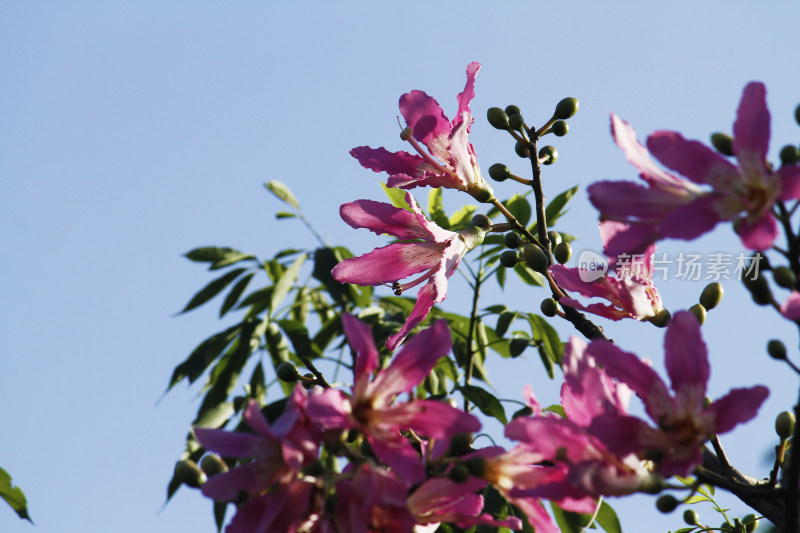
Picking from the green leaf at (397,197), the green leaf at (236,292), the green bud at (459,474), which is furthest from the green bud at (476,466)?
the green leaf at (236,292)

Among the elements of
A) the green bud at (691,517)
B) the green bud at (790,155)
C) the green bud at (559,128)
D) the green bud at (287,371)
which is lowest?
the green bud at (691,517)

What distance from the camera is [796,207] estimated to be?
3.13 feet

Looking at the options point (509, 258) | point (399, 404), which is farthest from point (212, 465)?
point (509, 258)

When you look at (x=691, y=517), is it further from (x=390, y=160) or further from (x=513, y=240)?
(x=390, y=160)

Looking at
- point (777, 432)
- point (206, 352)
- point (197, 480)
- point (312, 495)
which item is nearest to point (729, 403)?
point (777, 432)

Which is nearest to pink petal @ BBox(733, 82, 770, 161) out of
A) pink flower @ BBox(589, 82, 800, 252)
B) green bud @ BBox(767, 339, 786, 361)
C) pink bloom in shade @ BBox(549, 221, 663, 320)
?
pink flower @ BBox(589, 82, 800, 252)

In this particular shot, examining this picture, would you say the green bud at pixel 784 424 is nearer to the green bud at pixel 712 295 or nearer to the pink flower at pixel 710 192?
the green bud at pixel 712 295

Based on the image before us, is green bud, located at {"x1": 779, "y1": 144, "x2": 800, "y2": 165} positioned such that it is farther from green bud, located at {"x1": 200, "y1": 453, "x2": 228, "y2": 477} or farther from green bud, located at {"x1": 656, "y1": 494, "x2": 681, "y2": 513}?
green bud, located at {"x1": 200, "y1": 453, "x2": 228, "y2": 477}

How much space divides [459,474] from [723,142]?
0.53 metres

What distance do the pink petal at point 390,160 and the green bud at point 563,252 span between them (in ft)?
1.07

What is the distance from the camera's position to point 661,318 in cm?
146

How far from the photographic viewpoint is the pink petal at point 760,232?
0.90m

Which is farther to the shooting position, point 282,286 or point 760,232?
point 282,286

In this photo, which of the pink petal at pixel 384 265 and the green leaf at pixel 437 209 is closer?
the pink petal at pixel 384 265
